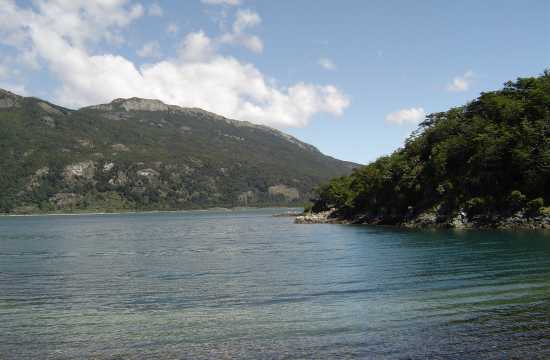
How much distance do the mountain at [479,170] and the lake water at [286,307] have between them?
147ft

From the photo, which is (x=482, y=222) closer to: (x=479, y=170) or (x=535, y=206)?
(x=535, y=206)

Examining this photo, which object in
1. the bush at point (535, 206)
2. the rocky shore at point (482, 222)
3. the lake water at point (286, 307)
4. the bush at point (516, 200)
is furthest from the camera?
the bush at point (516, 200)

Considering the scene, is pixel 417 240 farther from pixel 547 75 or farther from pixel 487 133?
pixel 547 75

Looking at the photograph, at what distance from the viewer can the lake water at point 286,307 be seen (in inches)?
909

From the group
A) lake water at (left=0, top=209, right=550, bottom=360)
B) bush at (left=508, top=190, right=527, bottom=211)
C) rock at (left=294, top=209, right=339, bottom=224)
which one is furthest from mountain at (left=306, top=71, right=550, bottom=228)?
lake water at (left=0, top=209, right=550, bottom=360)

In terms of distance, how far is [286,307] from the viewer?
106 feet

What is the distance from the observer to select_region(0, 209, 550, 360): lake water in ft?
75.8

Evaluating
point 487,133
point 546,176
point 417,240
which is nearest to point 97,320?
point 417,240

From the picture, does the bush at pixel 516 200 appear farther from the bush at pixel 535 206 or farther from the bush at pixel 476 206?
the bush at pixel 476 206

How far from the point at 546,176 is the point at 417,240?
3495 cm

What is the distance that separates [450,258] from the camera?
57.0 metres

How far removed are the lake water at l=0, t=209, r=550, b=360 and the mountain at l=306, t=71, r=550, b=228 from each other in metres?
44.8

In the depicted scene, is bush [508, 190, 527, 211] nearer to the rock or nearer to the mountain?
the mountain

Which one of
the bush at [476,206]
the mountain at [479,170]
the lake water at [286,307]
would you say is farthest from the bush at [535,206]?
the lake water at [286,307]
